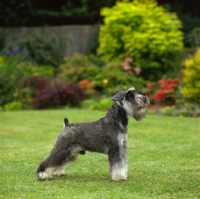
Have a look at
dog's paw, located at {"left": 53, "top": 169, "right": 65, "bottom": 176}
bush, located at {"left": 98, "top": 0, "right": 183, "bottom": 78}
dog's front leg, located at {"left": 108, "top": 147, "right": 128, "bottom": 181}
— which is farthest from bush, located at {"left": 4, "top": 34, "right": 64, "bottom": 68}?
dog's front leg, located at {"left": 108, "top": 147, "right": 128, "bottom": 181}

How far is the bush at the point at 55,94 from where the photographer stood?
76.0 feet

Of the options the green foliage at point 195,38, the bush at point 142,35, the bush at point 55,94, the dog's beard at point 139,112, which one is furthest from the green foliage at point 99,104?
the dog's beard at point 139,112

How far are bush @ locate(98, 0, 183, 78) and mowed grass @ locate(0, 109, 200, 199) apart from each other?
5864mm

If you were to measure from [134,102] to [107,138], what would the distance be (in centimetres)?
74

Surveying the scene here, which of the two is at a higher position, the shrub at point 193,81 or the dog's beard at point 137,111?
the dog's beard at point 137,111

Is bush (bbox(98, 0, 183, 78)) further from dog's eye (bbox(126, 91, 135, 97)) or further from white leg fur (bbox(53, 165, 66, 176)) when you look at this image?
dog's eye (bbox(126, 91, 135, 97))

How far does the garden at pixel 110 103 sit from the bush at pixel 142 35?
0.04 meters

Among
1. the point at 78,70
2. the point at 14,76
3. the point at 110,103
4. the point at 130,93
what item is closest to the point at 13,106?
the point at 14,76

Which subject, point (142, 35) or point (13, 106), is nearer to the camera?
point (13, 106)

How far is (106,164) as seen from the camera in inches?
480

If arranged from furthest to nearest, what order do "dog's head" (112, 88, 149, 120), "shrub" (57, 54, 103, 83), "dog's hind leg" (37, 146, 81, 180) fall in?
"shrub" (57, 54, 103, 83)
"dog's hind leg" (37, 146, 81, 180)
"dog's head" (112, 88, 149, 120)

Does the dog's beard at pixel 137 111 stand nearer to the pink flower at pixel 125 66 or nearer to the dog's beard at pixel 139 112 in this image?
the dog's beard at pixel 139 112

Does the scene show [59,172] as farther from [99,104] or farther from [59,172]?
[99,104]

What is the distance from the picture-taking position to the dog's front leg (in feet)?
33.1
